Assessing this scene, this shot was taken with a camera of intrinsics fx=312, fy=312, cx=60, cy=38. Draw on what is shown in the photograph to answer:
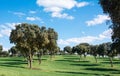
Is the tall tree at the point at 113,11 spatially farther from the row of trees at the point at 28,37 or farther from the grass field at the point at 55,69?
the row of trees at the point at 28,37

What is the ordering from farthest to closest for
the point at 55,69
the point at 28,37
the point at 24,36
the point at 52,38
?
the point at 52,38 < the point at 55,69 < the point at 28,37 < the point at 24,36

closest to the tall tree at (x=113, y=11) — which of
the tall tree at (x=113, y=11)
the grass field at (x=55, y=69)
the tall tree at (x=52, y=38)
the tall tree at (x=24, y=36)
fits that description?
the tall tree at (x=113, y=11)

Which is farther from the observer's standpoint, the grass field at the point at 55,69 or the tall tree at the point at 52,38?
the tall tree at the point at 52,38

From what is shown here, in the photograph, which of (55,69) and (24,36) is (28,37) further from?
(55,69)

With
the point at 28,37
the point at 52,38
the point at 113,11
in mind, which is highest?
the point at 52,38

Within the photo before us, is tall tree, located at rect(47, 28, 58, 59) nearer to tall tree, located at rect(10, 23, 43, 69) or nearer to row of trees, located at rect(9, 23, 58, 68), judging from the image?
row of trees, located at rect(9, 23, 58, 68)

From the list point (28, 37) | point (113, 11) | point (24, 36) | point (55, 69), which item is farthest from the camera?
point (55, 69)

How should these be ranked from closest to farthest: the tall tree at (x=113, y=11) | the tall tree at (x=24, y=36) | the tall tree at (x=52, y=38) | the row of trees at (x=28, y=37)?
1. the tall tree at (x=113, y=11)
2. the tall tree at (x=24, y=36)
3. the row of trees at (x=28, y=37)
4. the tall tree at (x=52, y=38)

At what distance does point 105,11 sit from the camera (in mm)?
40062

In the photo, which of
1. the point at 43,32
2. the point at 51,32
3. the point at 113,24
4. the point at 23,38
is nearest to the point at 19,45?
the point at 23,38

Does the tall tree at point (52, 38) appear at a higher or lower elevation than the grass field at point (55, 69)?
higher

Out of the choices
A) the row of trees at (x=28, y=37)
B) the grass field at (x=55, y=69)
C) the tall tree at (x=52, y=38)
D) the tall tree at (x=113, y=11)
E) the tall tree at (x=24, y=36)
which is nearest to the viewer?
the tall tree at (x=113, y=11)

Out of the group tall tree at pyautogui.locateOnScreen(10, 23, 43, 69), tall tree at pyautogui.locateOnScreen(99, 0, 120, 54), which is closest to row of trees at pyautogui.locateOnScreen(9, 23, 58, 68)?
tall tree at pyautogui.locateOnScreen(10, 23, 43, 69)

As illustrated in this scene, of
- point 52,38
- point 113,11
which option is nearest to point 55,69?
point 52,38
